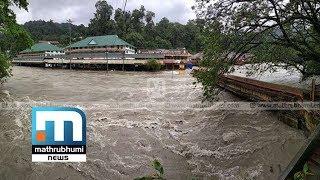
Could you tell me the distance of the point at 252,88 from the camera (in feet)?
63.1

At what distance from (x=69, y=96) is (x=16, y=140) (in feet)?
37.7

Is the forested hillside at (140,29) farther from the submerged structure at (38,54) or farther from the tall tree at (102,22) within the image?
the submerged structure at (38,54)

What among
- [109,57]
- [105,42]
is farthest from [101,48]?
[109,57]

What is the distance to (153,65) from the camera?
6269 cm

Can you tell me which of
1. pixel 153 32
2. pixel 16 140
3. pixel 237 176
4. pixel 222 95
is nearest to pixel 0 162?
pixel 16 140

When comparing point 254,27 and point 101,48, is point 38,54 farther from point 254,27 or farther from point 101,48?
point 254,27

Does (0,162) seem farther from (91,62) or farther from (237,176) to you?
(91,62)

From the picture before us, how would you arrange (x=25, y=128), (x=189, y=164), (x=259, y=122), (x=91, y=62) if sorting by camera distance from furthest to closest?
1. (x=91, y=62)
2. (x=259, y=122)
3. (x=25, y=128)
4. (x=189, y=164)

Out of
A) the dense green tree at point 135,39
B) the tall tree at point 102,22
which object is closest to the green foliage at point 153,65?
the dense green tree at point 135,39

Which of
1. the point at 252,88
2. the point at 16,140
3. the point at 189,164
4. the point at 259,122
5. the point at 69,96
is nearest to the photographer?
the point at 189,164

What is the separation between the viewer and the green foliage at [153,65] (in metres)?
62.3

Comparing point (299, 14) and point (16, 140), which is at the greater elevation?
point (299, 14)

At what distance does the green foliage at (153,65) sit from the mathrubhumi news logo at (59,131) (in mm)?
54803

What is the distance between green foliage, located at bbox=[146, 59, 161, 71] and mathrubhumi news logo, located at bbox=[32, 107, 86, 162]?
180ft
